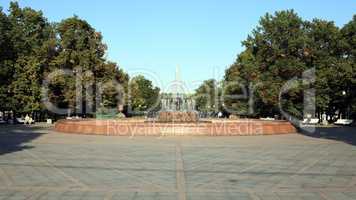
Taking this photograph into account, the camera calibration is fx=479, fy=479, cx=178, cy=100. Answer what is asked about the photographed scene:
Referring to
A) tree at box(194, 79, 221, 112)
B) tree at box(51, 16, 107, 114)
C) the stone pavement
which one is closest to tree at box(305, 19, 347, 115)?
tree at box(51, 16, 107, 114)

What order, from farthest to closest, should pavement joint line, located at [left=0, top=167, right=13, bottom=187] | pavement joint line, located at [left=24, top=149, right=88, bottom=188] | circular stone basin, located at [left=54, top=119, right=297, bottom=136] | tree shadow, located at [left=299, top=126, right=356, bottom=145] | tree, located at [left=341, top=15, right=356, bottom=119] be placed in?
tree, located at [left=341, top=15, right=356, bottom=119]
tree shadow, located at [left=299, top=126, right=356, bottom=145]
circular stone basin, located at [left=54, top=119, right=297, bottom=136]
pavement joint line, located at [left=24, top=149, right=88, bottom=188]
pavement joint line, located at [left=0, top=167, right=13, bottom=187]

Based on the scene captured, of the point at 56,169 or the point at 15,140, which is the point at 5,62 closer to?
the point at 15,140

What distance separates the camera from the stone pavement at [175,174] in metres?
9.92

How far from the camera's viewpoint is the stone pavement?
9922 millimetres

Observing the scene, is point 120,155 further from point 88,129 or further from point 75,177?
point 88,129

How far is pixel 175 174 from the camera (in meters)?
12.7

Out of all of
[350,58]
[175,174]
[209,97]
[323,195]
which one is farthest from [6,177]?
[209,97]

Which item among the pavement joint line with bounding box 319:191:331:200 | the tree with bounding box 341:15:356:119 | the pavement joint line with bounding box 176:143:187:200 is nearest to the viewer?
the pavement joint line with bounding box 319:191:331:200

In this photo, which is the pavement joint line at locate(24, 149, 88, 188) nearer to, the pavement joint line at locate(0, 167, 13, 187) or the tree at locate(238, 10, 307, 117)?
the pavement joint line at locate(0, 167, 13, 187)

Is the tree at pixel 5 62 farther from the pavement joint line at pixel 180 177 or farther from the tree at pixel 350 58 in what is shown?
the pavement joint line at pixel 180 177

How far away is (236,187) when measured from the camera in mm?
10750

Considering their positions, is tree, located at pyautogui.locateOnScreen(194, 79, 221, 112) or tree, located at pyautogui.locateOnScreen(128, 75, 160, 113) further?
tree, located at pyautogui.locateOnScreen(128, 75, 160, 113)

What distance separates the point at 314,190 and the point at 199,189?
2510 millimetres

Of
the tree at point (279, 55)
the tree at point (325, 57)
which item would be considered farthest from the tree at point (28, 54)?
the tree at point (325, 57)
